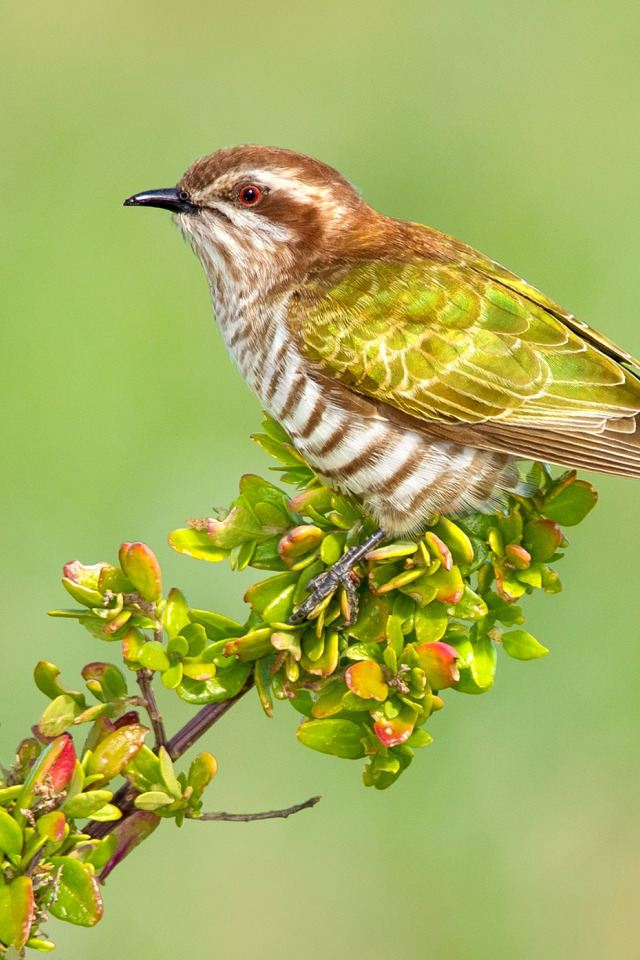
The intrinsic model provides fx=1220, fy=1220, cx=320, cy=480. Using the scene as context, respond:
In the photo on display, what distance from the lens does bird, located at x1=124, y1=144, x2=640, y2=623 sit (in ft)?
12.5

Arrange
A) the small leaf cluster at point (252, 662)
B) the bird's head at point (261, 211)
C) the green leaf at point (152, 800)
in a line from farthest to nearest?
the bird's head at point (261, 211) < the green leaf at point (152, 800) < the small leaf cluster at point (252, 662)

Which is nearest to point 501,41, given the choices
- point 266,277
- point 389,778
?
point 266,277

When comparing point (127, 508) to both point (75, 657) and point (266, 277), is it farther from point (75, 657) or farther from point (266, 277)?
point (266, 277)

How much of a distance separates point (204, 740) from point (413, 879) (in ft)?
3.52

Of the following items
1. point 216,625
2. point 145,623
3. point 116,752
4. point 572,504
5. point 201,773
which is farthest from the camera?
point 572,504

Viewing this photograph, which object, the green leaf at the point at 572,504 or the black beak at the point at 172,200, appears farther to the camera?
the black beak at the point at 172,200

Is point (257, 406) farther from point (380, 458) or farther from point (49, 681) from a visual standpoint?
point (49, 681)

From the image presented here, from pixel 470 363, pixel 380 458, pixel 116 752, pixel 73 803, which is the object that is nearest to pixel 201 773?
pixel 116 752

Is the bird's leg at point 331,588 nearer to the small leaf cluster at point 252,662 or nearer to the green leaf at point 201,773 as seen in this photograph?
the small leaf cluster at point 252,662

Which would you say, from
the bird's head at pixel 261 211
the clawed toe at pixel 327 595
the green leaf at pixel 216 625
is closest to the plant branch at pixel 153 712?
the green leaf at pixel 216 625

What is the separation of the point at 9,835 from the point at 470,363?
7.20 ft

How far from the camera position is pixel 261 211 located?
418 cm

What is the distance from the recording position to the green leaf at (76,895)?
7.38ft

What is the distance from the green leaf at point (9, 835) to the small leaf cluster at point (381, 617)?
611mm
